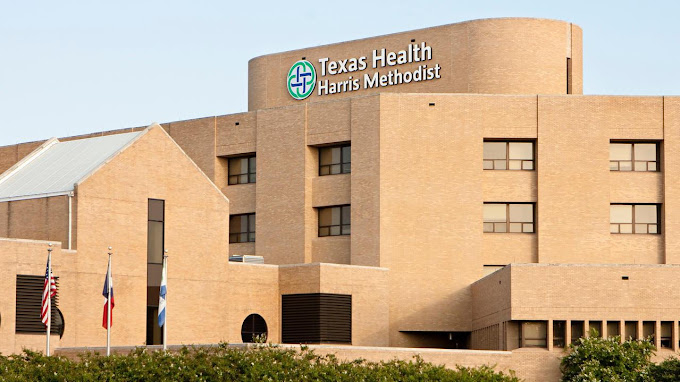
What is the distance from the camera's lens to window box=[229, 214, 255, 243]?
77875 mm

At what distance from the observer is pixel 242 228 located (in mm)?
78312

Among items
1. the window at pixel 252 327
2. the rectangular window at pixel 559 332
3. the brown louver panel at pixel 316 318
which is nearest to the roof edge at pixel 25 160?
the window at pixel 252 327

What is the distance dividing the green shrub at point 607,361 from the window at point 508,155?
16852 mm

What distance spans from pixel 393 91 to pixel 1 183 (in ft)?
79.4

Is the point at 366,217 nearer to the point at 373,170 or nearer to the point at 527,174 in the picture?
the point at 373,170

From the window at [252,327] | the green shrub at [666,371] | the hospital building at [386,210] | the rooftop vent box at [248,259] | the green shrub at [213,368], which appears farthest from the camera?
the rooftop vent box at [248,259]

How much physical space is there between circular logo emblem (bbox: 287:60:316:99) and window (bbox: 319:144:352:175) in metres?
6.89

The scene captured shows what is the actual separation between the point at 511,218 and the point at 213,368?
1128 inches

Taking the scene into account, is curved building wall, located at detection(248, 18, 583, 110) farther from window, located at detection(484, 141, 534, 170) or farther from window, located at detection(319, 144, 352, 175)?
window, located at detection(319, 144, 352, 175)

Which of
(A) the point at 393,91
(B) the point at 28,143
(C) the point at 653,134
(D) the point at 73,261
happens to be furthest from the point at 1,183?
(C) the point at 653,134

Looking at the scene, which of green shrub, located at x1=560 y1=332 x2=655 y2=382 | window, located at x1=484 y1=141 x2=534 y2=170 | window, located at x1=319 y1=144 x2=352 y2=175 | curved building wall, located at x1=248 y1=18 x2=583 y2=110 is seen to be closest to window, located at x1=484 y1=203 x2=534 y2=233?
window, located at x1=484 y1=141 x2=534 y2=170

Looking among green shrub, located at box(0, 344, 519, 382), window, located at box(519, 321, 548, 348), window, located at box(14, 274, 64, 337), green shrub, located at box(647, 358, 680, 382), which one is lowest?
green shrub, located at box(647, 358, 680, 382)

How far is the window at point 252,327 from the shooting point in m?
67.5

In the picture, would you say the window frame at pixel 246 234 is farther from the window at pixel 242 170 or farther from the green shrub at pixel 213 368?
the green shrub at pixel 213 368
